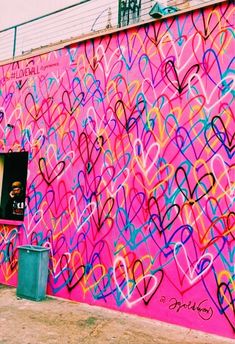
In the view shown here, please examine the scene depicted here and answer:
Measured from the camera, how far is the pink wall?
5203mm

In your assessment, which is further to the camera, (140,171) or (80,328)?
(140,171)

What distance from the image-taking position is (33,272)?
6336 millimetres

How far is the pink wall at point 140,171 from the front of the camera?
520 cm

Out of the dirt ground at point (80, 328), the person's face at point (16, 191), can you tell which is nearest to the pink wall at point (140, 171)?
the dirt ground at point (80, 328)

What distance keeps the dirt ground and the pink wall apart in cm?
22

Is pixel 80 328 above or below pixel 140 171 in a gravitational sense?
below

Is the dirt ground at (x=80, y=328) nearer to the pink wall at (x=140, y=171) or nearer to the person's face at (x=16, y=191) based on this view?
the pink wall at (x=140, y=171)

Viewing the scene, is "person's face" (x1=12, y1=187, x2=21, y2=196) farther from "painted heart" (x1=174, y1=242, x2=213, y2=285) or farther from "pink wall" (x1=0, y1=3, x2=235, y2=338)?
"painted heart" (x1=174, y1=242, x2=213, y2=285)
